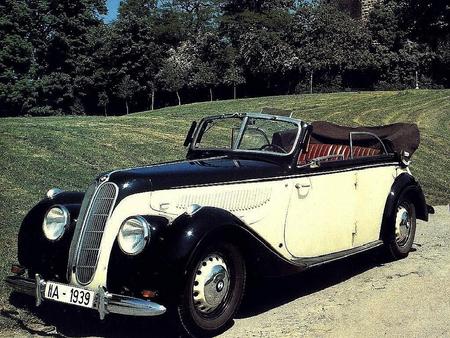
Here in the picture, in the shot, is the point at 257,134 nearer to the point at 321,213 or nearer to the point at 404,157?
the point at 321,213

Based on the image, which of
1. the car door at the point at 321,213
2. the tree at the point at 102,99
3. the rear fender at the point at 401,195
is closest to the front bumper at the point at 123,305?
the car door at the point at 321,213

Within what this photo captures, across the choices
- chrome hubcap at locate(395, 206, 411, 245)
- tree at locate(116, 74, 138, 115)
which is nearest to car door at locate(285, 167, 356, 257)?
chrome hubcap at locate(395, 206, 411, 245)

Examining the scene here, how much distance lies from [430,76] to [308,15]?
10.6m

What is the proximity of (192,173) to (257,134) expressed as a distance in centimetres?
148

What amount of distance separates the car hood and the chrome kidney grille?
0.12 m

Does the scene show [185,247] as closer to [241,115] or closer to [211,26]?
[241,115]

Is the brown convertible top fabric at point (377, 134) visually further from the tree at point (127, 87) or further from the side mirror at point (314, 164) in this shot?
the tree at point (127, 87)

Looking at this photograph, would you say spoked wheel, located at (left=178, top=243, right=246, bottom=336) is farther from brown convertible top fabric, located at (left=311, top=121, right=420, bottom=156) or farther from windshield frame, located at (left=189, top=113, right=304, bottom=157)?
brown convertible top fabric, located at (left=311, top=121, right=420, bottom=156)

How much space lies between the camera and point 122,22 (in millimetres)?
52219

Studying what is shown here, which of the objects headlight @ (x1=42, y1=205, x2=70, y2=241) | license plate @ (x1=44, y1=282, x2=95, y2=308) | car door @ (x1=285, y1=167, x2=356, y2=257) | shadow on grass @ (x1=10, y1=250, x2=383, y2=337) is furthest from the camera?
car door @ (x1=285, y1=167, x2=356, y2=257)

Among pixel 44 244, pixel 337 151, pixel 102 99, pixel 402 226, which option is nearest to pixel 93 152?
pixel 337 151

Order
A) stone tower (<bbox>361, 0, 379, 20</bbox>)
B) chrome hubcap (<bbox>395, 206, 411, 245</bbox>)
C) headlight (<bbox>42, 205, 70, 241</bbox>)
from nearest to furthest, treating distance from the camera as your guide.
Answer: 1. headlight (<bbox>42, 205, 70, 241</bbox>)
2. chrome hubcap (<bbox>395, 206, 411, 245</bbox>)
3. stone tower (<bbox>361, 0, 379, 20</bbox>)

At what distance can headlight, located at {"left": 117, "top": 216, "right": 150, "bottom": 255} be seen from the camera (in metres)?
4.65

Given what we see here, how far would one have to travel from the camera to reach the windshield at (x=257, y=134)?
6.20 meters
